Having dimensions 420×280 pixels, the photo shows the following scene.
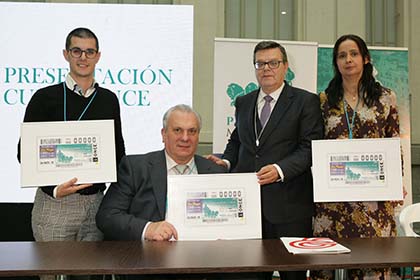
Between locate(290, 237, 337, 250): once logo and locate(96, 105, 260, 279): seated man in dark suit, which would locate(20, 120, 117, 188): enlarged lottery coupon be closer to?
locate(96, 105, 260, 279): seated man in dark suit

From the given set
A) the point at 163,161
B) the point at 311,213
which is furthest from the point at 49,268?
the point at 311,213

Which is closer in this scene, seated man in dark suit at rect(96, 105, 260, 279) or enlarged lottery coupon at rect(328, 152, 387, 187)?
seated man in dark suit at rect(96, 105, 260, 279)

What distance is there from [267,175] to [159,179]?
1.89 ft

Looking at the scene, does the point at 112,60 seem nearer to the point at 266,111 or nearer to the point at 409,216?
the point at 266,111

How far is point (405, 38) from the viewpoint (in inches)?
298

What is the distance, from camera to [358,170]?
265 centimetres

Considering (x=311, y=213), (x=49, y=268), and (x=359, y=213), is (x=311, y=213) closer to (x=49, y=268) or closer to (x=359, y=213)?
(x=359, y=213)

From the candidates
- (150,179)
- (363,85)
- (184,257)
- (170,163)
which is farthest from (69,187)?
(363,85)

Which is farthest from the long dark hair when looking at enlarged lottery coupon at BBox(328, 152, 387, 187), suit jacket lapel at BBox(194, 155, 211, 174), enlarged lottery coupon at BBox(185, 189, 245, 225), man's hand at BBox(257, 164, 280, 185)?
enlarged lottery coupon at BBox(185, 189, 245, 225)

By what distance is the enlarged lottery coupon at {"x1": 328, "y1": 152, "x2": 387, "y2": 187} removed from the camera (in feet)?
8.68

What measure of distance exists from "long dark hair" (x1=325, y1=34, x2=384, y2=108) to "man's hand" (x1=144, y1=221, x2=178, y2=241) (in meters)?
1.26

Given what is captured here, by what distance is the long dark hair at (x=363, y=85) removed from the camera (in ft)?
9.40

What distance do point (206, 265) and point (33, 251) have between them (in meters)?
0.78

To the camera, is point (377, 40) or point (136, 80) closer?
point (136, 80)
